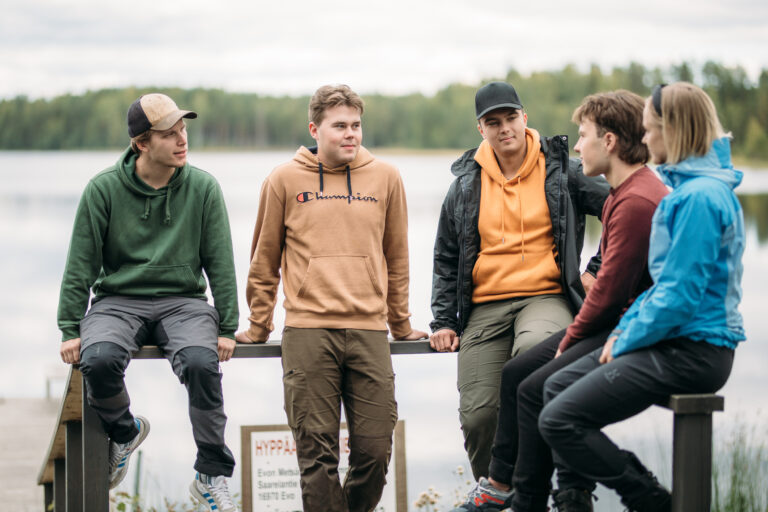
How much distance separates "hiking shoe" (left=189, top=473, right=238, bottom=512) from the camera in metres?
3.49

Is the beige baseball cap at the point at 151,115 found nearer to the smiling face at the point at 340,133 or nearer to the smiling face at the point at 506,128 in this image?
the smiling face at the point at 340,133

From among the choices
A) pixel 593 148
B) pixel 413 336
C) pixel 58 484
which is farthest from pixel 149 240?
pixel 58 484

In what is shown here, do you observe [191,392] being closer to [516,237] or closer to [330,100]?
[330,100]

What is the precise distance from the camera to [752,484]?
5.52m

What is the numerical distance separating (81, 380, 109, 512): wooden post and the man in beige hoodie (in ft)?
2.15

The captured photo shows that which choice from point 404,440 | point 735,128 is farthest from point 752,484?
point 735,128

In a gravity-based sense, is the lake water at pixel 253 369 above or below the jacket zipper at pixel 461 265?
below

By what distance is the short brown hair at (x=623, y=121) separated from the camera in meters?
3.21

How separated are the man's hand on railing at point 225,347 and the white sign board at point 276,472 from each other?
2.47 ft

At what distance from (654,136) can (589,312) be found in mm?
637

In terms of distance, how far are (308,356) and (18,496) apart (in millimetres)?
5244

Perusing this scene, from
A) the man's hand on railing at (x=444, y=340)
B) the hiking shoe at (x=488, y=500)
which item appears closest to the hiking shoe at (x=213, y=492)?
the hiking shoe at (x=488, y=500)

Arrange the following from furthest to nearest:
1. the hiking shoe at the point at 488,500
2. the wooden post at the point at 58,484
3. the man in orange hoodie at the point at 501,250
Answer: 1. the wooden post at the point at 58,484
2. the man in orange hoodie at the point at 501,250
3. the hiking shoe at the point at 488,500

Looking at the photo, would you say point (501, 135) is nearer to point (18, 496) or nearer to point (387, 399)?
point (387, 399)
